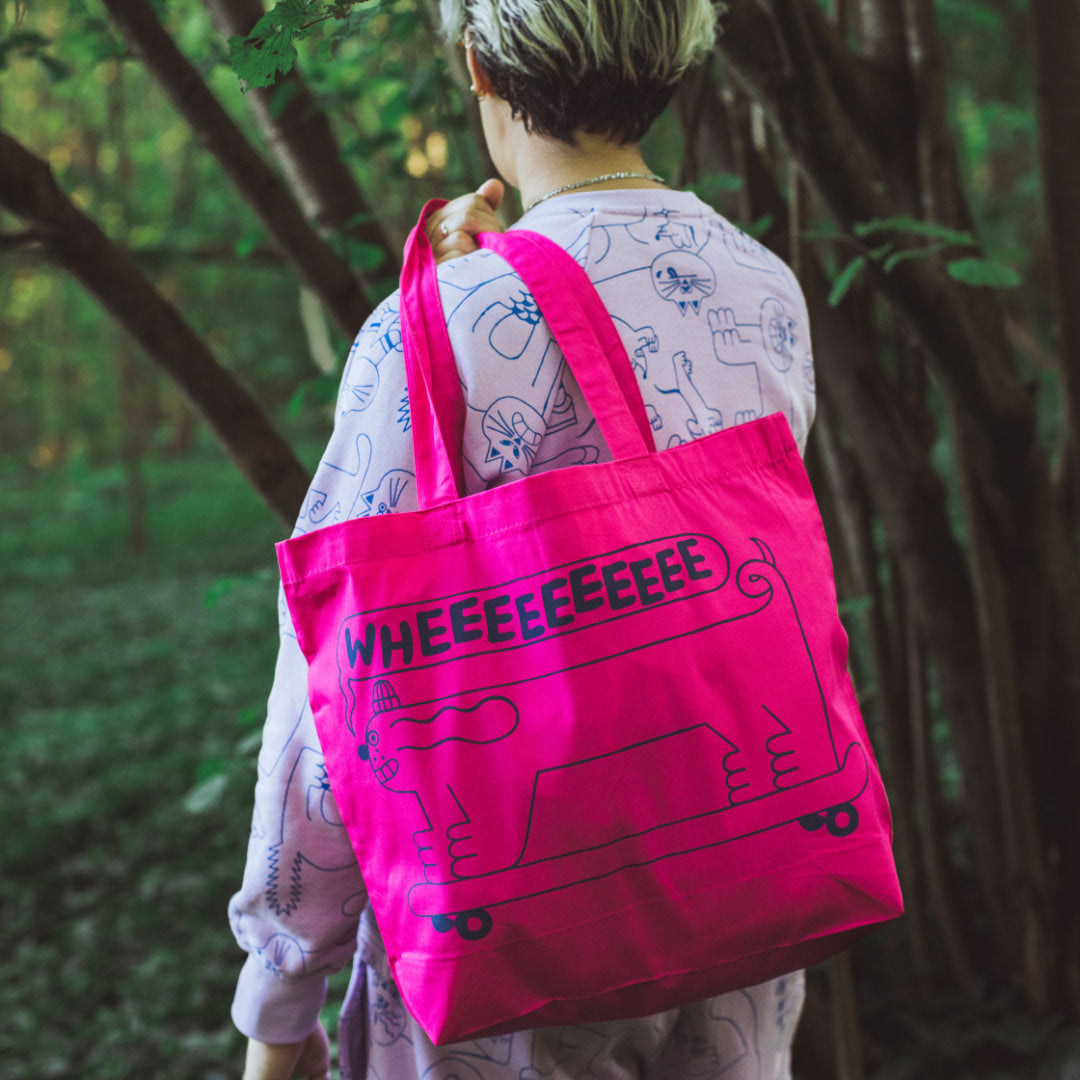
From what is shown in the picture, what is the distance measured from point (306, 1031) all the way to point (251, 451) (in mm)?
920

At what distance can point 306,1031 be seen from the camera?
3.46ft

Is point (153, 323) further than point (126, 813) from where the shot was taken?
No

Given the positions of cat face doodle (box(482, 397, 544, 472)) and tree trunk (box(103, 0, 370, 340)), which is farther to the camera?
tree trunk (box(103, 0, 370, 340))

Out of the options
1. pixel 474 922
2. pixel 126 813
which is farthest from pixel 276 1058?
pixel 126 813

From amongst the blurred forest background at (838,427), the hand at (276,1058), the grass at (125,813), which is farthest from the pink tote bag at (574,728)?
the grass at (125,813)

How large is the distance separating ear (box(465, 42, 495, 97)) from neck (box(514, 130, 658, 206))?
59mm

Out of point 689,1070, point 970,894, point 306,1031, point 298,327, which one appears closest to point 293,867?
point 306,1031

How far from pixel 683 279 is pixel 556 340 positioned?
179 mm

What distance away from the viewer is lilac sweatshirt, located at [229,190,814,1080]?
0.88 metres

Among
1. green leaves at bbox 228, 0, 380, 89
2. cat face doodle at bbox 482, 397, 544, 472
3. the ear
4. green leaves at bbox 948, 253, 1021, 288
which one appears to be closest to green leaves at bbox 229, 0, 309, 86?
green leaves at bbox 228, 0, 380, 89

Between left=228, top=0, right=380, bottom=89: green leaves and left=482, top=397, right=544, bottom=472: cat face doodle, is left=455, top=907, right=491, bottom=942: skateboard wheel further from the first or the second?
left=228, top=0, right=380, bottom=89: green leaves

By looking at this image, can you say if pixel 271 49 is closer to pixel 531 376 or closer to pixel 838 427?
pixel 531 376

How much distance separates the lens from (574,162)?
100 cm

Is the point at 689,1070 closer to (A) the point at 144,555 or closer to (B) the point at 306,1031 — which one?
(B) the point at 306,1031
